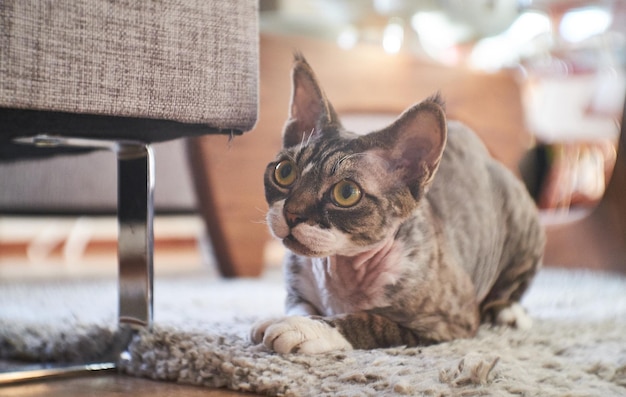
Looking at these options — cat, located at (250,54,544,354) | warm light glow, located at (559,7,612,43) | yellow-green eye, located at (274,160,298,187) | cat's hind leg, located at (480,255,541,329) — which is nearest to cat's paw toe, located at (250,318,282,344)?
cat, located at (250,54,544,354)

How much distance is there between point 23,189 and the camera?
1.28m

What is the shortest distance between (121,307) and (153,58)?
30 centimetres

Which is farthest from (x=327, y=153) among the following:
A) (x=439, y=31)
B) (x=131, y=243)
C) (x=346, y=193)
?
(x=439, y=31)

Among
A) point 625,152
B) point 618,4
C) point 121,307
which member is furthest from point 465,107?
point 618,4

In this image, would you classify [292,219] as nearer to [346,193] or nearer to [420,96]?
[346,193]

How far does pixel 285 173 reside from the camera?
0.60m

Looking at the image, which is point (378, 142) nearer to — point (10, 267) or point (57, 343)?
point (57, 343)

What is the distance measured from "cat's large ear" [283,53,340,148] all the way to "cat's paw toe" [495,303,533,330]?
0.31 metres

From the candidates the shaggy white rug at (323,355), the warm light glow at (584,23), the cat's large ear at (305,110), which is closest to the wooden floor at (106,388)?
the shaggy white rug at (323,355)

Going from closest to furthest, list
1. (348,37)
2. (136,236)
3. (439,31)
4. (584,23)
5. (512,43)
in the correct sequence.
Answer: (136,236)
(348,37)
(439,31)
(512,43)
(584,23)

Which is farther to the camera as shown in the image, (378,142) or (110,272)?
(110,272)

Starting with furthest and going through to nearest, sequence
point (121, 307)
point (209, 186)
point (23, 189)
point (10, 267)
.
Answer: point (10, 267) < point (23, 189) < point (209, 186) < point (121, 307)

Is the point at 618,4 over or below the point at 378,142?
over

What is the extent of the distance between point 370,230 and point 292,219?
0.07m
